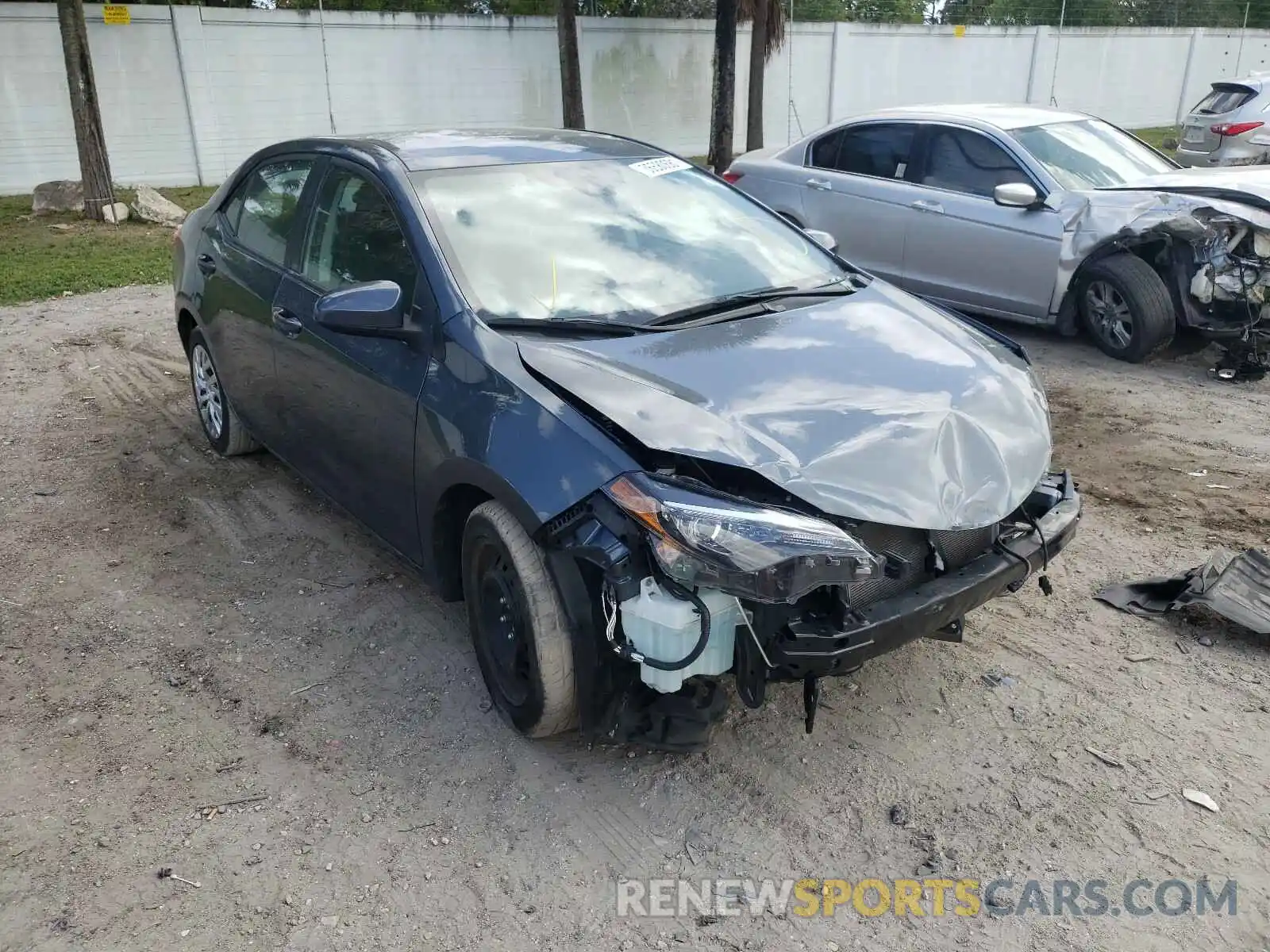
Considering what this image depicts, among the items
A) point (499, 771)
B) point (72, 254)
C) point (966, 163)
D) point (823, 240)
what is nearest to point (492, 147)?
point (823, 240)

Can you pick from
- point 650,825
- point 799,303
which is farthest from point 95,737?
point 799,303

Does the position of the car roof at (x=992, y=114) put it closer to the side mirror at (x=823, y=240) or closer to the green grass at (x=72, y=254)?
the side mirror at (x=823, y=240)

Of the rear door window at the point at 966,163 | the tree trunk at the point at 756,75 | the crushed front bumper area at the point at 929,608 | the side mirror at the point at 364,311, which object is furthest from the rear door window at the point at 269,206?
the tree trunk at the point at 756,75

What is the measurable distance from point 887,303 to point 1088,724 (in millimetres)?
1628

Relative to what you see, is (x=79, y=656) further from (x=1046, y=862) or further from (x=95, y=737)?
(x=1046, y=862)

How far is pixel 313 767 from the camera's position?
126 inches

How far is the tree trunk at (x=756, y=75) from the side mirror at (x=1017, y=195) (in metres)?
12.4

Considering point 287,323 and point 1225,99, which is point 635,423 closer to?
point 287,323

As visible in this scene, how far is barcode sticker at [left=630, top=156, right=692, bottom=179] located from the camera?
4250mm

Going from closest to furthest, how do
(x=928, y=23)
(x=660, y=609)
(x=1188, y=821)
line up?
(x=660, y=609), (x=1188, y=821), (x=928, y=23)

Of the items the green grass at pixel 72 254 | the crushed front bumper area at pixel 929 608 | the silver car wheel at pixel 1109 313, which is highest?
the crushed front bumper area at pixel 929 608

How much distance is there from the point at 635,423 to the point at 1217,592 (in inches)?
93.8

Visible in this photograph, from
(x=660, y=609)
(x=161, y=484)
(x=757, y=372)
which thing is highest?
(x=757, y=372)

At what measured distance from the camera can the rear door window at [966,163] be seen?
729cm
